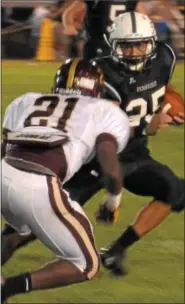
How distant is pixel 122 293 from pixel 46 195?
1.24 metres

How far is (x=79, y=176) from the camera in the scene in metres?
5.21

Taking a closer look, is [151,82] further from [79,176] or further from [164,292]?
[164,292]

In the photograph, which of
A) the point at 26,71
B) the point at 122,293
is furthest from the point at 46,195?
the point at 26,71

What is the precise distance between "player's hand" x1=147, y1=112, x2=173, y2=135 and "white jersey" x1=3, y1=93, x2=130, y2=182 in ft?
3.52

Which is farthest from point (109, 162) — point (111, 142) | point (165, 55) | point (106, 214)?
point (165, 55)

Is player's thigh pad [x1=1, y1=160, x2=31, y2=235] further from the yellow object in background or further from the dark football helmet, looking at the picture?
the yellow object in background

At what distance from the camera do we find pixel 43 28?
14.9m

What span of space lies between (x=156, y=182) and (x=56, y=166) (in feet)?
3.99

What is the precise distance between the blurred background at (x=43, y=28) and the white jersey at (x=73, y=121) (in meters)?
10.2

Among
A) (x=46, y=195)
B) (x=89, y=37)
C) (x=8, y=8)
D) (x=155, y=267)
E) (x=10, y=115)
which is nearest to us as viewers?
(x=46, y=195)

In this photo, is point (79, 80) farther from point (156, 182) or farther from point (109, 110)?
point (156, 182)

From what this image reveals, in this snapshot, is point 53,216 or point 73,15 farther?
point 73,15

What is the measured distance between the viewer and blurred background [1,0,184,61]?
1466 centimetres

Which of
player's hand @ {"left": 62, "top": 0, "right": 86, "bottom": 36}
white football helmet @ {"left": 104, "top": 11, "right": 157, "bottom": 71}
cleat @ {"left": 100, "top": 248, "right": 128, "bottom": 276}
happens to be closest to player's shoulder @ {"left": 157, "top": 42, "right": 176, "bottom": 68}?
white football helmet @ {"left": 104, "top": 11, "right": 157, "bottom": 71}
